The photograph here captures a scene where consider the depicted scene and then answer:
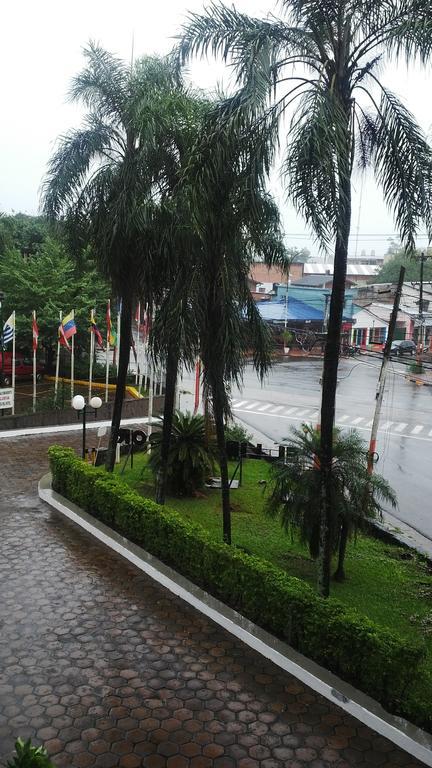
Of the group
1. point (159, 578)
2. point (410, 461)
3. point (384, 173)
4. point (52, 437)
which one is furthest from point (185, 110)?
point (410, 461)

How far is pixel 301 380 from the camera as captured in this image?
131ft

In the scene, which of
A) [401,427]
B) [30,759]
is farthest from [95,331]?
[30,759]

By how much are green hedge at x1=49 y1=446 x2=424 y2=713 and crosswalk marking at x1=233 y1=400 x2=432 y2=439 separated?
650 inches

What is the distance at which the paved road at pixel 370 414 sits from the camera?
1906 cm

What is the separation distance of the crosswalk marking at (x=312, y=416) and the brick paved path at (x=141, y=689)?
59.9 ft

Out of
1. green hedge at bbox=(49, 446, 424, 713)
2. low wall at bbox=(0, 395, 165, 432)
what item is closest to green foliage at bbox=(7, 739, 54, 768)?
green hedge at bbox=(49, 446, 424, 713)

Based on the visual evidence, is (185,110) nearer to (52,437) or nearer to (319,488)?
(319,488)

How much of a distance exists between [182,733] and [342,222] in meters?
6.22

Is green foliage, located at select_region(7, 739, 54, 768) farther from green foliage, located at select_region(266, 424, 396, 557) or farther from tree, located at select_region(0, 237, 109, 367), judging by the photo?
tree, located at select_region(0, 237, 109, 367)

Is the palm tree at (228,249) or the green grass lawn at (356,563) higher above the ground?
the palm tree at (228,249)

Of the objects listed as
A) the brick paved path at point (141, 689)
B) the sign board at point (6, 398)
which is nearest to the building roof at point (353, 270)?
the sign board at point (6, 398)

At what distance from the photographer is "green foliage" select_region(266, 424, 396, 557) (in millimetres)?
10742

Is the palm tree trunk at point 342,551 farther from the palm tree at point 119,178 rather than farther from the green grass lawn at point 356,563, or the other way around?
the palm tree at point 119,178

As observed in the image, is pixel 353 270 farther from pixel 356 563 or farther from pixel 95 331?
pixel 356 563
